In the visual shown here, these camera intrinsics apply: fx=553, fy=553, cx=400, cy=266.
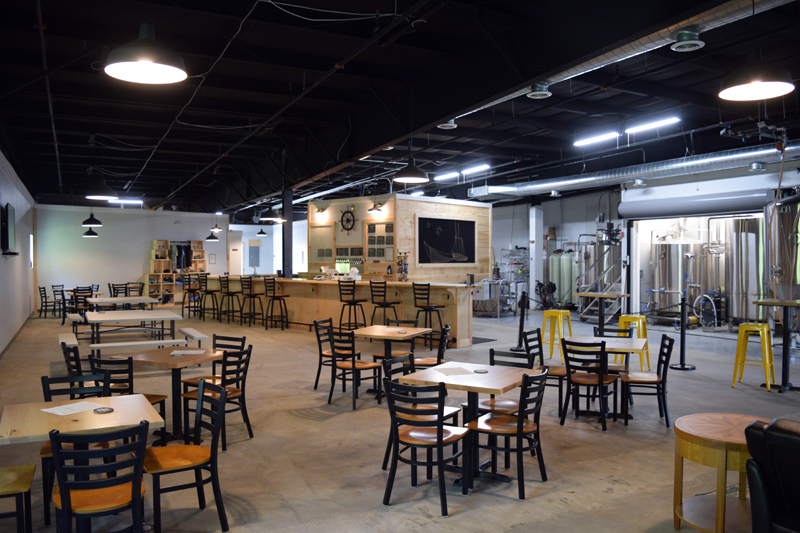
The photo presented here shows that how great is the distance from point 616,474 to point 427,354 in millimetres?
4733

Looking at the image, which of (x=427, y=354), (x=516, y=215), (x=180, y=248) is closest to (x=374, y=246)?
(x=427, y=354)

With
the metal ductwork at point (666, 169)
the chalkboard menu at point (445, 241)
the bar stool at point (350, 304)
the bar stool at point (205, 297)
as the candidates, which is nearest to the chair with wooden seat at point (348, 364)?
the bar stool at point (350, 304)

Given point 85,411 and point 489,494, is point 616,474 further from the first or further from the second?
point 85,411

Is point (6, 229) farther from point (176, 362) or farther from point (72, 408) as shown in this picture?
point (72, 408)

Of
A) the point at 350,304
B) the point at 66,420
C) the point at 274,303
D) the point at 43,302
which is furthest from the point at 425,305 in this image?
the point at 43,302

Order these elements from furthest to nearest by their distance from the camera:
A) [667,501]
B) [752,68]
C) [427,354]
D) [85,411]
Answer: [427,354] → [752,68] → [667,501] → [85,411]

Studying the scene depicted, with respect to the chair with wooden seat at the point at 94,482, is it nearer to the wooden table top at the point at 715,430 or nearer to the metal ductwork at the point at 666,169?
the wooden table top at the point at 715,430

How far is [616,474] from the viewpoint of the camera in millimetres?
3977

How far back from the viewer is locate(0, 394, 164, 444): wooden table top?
276 centimetres

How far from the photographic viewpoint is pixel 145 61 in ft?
11.0

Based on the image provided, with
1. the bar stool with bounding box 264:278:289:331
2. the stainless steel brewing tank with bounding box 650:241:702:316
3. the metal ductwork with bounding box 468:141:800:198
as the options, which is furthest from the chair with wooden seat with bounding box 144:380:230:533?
the stainless steel brewing tank with bounding box 650:241:702:316

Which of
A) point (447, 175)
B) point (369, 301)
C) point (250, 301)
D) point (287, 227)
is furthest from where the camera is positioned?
point (447, 175)

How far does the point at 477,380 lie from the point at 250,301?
10.4 m

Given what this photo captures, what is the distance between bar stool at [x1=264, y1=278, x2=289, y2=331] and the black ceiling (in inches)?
86.4
